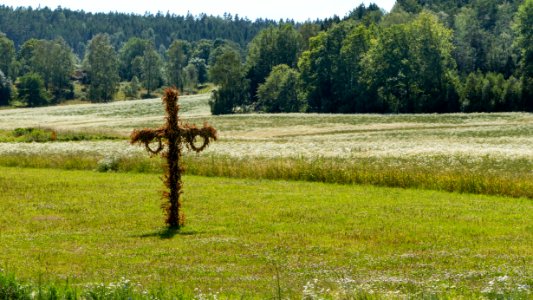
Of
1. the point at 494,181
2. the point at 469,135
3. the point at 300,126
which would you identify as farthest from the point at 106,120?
the point at 494,181

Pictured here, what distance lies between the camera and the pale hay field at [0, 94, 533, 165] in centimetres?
5388

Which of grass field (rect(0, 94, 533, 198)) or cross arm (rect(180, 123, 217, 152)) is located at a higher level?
cross arm (rect(180, 123, 217, 152))

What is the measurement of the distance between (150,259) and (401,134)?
61.5 meters

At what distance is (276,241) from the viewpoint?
22.7m

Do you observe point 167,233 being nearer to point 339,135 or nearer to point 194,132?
point 194,132

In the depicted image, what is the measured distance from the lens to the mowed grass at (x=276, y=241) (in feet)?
53.5

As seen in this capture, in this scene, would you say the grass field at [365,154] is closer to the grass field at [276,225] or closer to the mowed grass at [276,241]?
the grass field at [276,225]

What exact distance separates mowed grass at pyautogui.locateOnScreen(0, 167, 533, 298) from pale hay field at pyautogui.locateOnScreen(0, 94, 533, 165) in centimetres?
1760

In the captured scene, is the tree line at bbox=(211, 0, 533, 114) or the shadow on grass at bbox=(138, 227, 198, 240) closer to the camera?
the shadow on grass at bbox=(138, 227, 198, 240)

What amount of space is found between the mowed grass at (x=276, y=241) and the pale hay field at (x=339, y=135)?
57.7ft

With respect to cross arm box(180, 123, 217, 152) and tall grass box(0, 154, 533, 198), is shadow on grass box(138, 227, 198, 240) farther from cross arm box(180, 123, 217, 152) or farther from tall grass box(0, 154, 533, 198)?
tall grass box(0, 154, 533, 198)

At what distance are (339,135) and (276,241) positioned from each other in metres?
59.4

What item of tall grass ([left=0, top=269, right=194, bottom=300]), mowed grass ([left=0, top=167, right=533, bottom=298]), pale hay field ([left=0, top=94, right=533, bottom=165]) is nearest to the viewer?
tall grass ([left=0, top=269, right=194, bottom=300])

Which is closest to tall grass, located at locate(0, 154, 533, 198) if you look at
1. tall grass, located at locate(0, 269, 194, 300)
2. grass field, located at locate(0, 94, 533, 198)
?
grass field, located at locate(0, 94, 533, 198)
